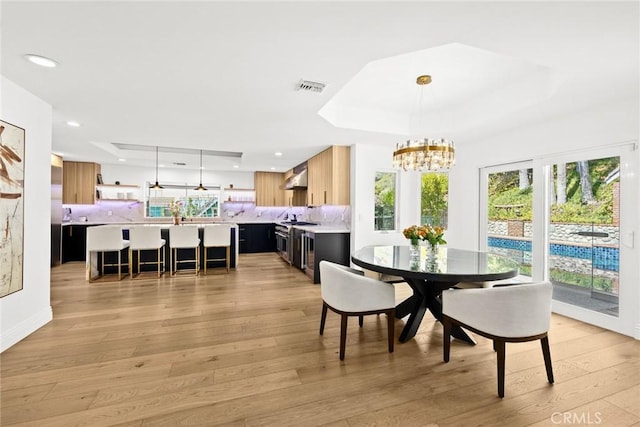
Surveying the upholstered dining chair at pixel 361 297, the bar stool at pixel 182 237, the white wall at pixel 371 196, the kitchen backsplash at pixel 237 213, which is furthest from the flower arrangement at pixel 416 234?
the bar stool at pixel 182 237

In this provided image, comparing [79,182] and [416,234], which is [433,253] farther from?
[79,182]

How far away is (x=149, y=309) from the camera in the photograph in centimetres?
337

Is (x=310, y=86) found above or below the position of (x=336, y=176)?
above

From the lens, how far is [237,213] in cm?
830

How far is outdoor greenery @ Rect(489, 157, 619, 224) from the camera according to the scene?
3044mm

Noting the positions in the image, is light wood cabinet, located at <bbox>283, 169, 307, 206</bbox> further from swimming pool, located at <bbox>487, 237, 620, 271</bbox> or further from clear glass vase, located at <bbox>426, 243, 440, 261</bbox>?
swimming pool, located at <bbox>487, 237, 620, 271</bbox>

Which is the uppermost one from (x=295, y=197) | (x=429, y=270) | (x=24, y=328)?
(x=295, y=197)

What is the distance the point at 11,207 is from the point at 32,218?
311 millimetres

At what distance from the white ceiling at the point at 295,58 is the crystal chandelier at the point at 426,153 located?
690 millimetres

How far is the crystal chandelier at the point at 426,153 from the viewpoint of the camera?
114 inches

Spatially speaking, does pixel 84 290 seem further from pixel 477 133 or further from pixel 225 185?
pixel 477 133

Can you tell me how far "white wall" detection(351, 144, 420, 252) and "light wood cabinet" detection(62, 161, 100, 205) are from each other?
6366 mm

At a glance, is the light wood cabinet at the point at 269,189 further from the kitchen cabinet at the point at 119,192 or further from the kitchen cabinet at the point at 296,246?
the kitchen cabinet at the point at 119,192

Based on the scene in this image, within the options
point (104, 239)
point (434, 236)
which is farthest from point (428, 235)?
point (104, 239)
